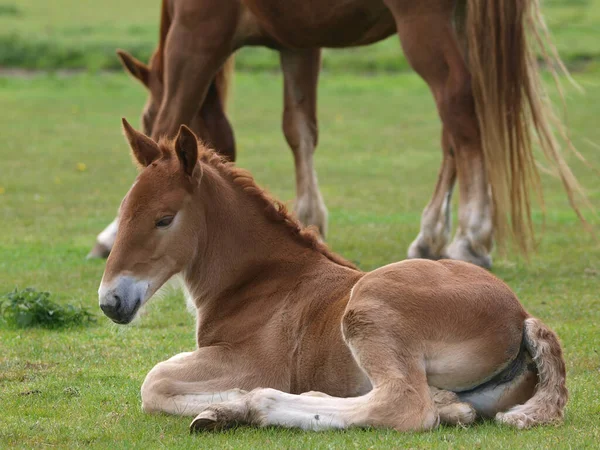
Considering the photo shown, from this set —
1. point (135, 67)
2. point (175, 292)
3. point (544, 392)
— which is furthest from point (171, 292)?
point (544, 392)

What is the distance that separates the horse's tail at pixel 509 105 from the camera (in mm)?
8086

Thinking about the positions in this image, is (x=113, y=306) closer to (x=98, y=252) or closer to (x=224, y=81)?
(x=98, y=252)

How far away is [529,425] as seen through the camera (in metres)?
4.46

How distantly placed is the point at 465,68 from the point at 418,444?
4447mm

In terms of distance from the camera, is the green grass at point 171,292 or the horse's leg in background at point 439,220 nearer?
the green grass at point 171,292

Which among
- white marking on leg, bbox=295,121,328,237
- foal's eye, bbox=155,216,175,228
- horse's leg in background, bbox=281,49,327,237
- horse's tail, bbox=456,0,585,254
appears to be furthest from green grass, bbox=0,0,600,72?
foal's eye, bbox=155,216,175,228

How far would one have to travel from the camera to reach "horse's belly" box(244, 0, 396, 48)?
8.70 metres

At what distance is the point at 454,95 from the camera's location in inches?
320

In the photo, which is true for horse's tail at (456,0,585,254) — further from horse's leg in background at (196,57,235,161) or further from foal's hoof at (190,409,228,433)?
foal's hoof at (190,409,228,433)

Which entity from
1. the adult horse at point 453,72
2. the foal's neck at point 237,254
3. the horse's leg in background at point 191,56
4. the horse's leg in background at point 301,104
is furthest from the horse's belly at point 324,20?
the foal's neck at point 237,254

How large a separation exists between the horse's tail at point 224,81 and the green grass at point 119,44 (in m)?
15.8

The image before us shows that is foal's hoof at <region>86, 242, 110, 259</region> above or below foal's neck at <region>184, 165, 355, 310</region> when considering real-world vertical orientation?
below

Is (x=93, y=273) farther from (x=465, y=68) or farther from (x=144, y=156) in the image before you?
(x=144, y=156)

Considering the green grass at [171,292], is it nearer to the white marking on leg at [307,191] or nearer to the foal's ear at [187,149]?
the white marking on leg at [307,191]
